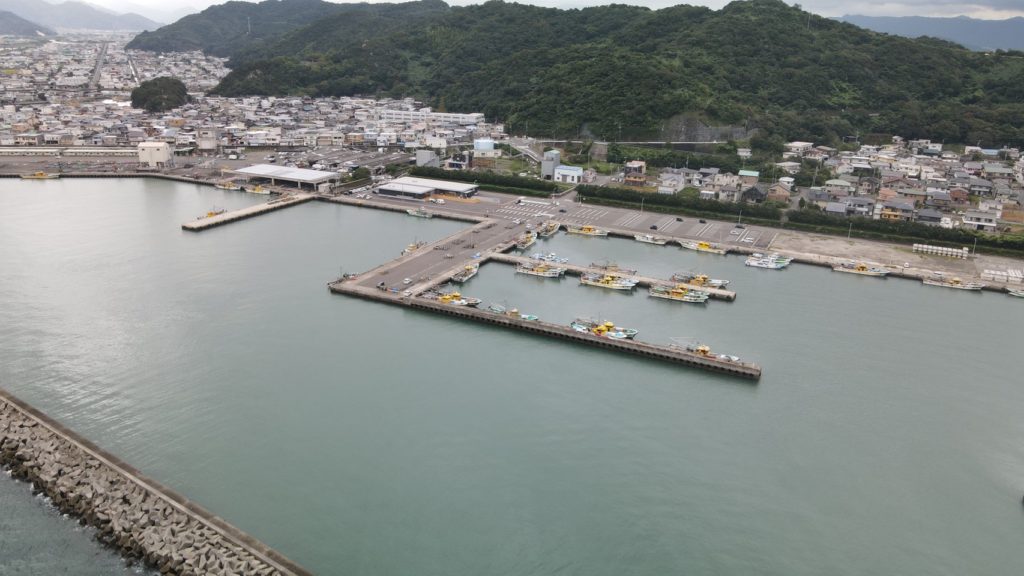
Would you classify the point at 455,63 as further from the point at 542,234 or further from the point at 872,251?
the point at 872,251

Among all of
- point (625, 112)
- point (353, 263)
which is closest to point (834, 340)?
point (353, 263)

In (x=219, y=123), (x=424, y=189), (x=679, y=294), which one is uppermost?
(x=219, y=123)

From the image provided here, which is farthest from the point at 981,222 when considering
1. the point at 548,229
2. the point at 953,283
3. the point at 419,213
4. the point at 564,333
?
the point at 419,213

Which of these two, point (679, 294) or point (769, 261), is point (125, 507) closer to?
point (679, 294)

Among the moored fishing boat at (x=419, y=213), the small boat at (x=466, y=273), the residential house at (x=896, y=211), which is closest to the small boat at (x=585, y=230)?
the small boat at (x=466, y=273)

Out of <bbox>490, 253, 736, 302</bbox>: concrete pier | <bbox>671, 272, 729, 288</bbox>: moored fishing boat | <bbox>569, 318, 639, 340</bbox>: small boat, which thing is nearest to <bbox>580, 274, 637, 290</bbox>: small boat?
<bbox>490, 253, 736, 302</bbox>: concrete pier

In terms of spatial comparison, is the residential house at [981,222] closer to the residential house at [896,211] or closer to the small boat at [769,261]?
the residential house at [896,211]
